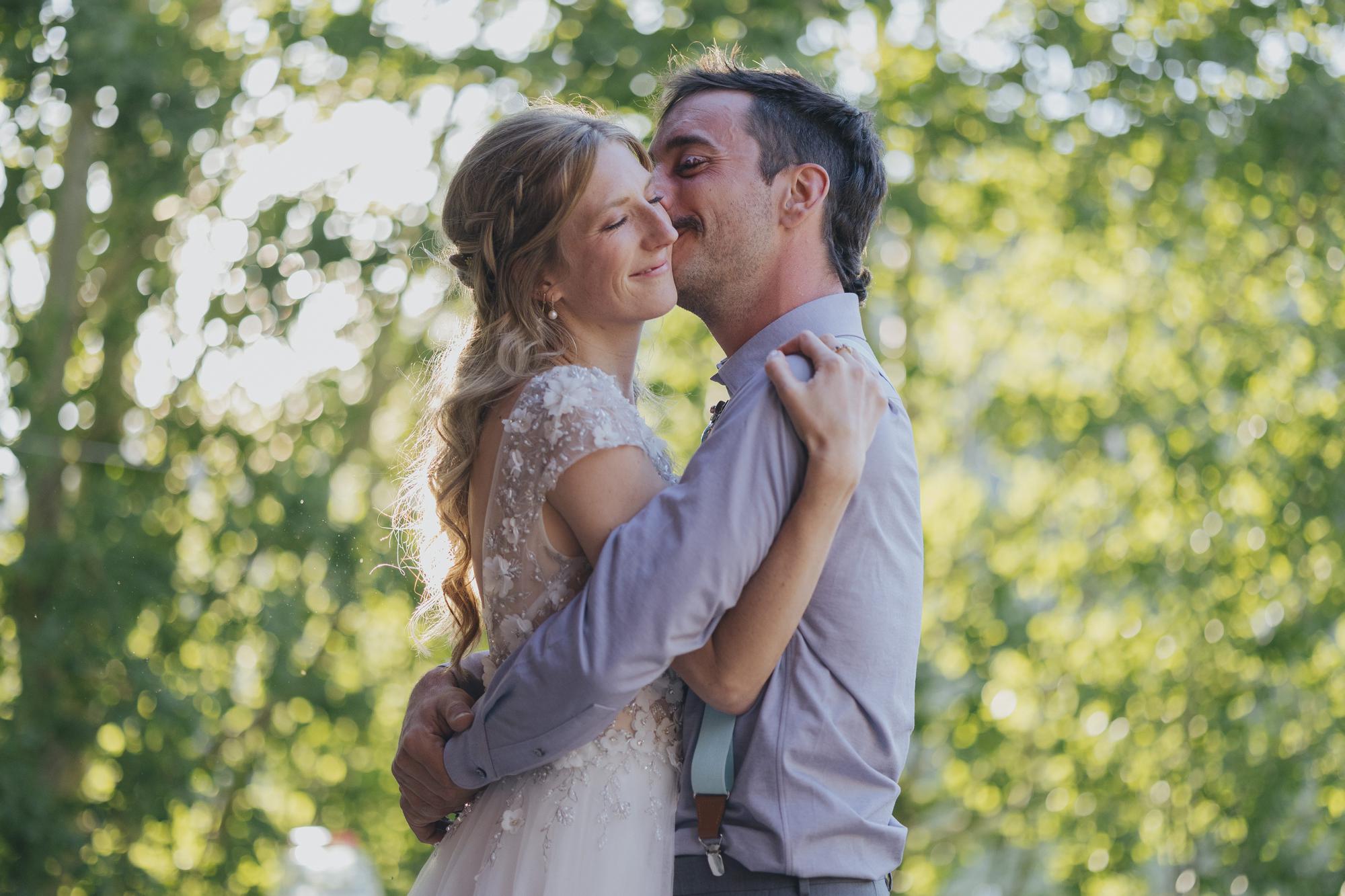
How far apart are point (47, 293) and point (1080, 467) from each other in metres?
4.46

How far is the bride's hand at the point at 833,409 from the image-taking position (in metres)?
1.79

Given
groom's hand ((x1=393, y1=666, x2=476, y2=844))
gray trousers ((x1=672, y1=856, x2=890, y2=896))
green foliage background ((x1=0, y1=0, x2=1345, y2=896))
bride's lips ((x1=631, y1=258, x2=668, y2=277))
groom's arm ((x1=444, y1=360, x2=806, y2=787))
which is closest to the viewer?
groom's arm ((x1=444, y1=360, x2=806, y2=787))

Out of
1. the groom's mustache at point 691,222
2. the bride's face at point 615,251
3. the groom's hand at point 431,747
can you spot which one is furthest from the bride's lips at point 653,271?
the groom's hand at point 431,747

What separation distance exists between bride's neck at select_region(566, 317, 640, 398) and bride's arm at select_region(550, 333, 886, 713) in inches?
14.2

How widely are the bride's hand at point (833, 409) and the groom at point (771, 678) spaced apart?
34 mm

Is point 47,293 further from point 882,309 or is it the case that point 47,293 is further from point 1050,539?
point 1050,539

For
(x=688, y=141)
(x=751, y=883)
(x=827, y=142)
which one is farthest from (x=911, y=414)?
(x=751, y=883)

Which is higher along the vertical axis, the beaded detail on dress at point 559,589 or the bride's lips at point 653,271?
the bride's lips at point 653,271

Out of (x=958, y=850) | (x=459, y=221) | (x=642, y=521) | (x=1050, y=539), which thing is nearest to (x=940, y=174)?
(x=1050, y=539)

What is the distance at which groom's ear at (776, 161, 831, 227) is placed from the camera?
7.98 ft

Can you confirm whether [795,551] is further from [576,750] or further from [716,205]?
[716,205]

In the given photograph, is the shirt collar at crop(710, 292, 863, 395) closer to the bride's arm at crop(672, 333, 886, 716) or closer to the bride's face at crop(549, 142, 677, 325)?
the bride's face at crop(549, 142, 677, 325)

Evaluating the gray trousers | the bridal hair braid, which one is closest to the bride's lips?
the bridal hair braid

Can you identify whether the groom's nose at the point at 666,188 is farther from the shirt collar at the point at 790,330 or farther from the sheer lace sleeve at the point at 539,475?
the sheer lace sleeve at the point at 539,475
